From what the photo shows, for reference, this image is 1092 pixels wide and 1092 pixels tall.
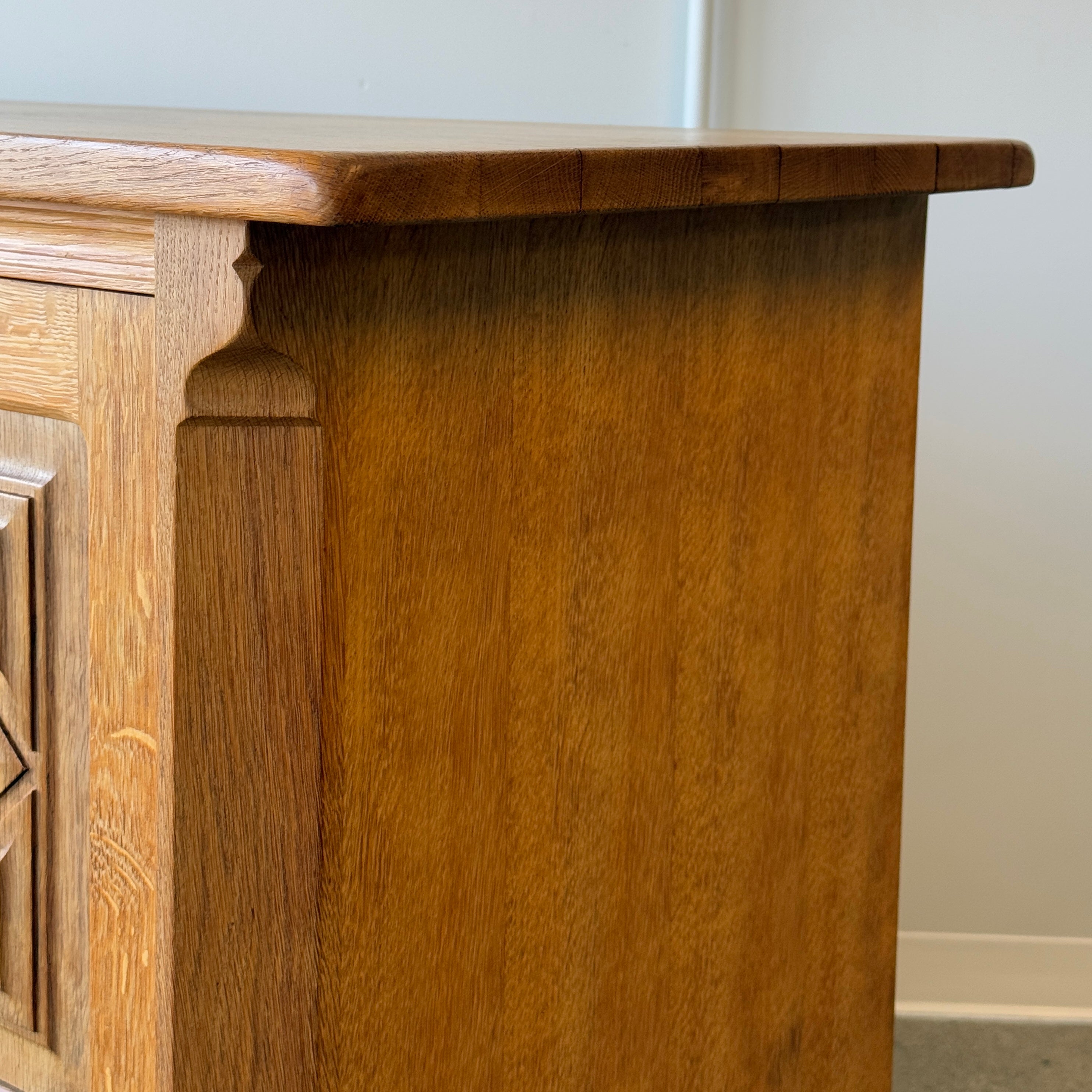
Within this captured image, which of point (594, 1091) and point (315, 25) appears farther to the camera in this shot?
point (315, 25)

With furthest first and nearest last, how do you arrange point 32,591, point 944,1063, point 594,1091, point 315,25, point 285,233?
1. point 944,1063
2. point 315,25
3. point 594,1091
4. point 32,591
5. point 285,233

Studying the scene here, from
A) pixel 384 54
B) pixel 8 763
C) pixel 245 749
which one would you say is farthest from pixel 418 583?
pixel 384 54

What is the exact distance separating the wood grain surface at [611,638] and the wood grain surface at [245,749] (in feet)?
0.04

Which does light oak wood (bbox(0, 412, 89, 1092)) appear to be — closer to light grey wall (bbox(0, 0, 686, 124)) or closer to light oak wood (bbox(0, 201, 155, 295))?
light oak wood (bbox(0, 201, 155, 295))

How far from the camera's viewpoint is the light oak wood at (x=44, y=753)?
0.57 metres

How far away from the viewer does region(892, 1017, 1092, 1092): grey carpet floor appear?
1409 millimetres

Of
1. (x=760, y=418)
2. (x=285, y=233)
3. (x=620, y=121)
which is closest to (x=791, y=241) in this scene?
(x=760, y=418)

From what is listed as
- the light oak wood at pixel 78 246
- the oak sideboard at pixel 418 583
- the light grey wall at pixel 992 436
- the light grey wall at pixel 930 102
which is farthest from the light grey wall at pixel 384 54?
the light oak wood at pixel 78 246

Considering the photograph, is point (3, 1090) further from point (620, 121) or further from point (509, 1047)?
point (620, 121)

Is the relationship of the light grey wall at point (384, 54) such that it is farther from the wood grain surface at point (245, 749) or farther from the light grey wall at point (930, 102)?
the wood grain surface at point (245, 749)

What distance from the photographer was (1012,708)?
147cm

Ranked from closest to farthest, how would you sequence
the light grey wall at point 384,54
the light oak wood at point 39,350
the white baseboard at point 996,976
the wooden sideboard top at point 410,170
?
1. the wooden sideboard top at point 410,170
2. the light oak wood at point 39,350
3. the light grey wall at point 384,54
4. the white baseboard at point 996,976

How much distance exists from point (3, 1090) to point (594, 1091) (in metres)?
0.28

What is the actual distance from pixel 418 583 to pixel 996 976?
1.20 m
